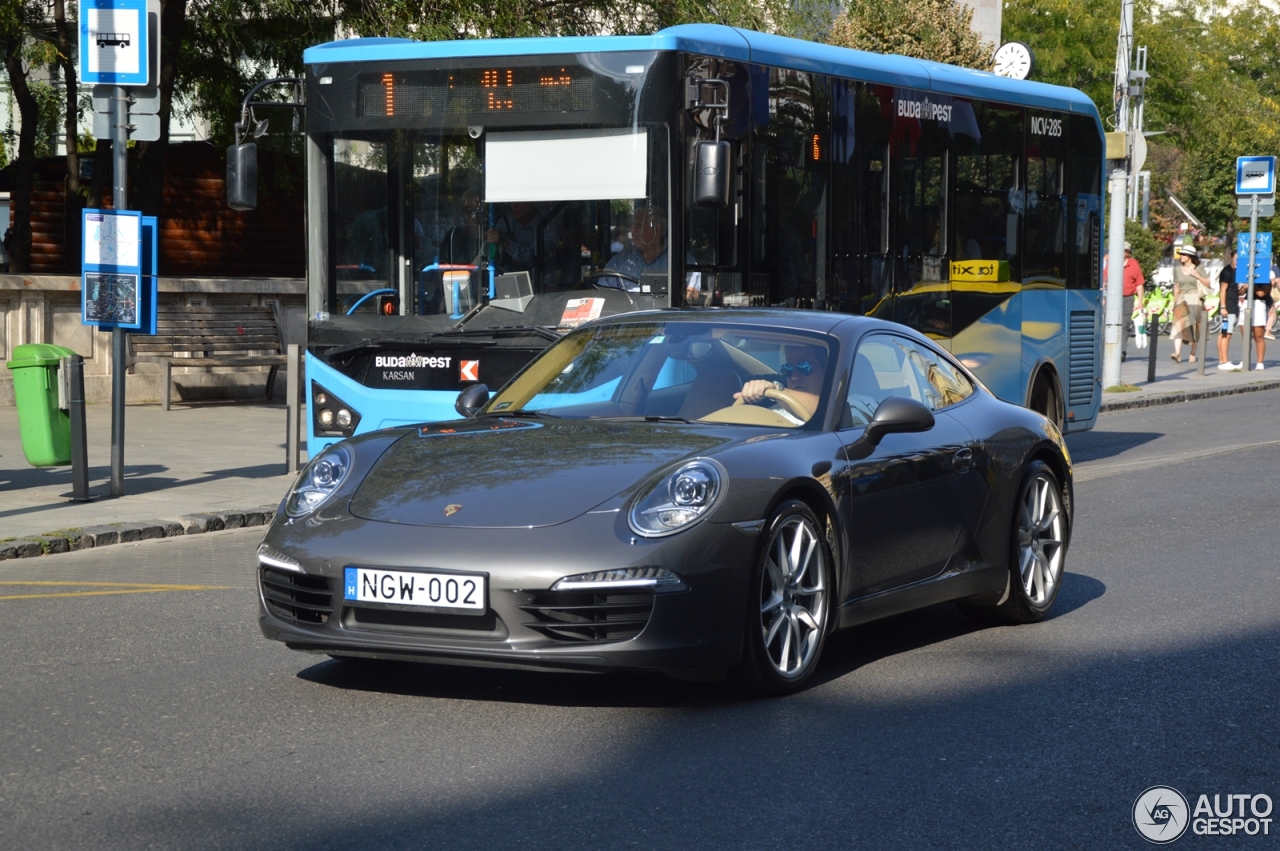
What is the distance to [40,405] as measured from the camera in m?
11.8

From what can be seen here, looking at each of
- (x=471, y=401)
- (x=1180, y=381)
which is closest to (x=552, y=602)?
(x=471, y=401)

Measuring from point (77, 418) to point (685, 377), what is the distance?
611 cm

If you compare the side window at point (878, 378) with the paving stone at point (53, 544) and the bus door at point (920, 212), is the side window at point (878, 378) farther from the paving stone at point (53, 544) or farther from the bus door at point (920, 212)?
the bus door at point (920, 212)

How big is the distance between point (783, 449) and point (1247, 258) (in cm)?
2650

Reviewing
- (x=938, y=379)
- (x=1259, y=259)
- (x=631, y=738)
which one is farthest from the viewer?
(x=1259, y=259)

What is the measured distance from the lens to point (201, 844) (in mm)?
4285

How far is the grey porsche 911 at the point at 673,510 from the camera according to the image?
549 centimetres

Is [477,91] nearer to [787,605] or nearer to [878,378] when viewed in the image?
[878,378]

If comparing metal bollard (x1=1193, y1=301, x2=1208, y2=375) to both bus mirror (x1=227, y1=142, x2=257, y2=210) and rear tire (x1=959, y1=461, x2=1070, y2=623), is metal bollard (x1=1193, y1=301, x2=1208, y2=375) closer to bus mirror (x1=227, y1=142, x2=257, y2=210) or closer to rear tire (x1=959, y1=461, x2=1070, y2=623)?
bus mirror (x1=227, y1=142, x2=257, y2=210)

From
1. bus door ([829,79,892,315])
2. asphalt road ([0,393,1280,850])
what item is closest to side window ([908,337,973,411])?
asphalt road ([0,393,1280,850])

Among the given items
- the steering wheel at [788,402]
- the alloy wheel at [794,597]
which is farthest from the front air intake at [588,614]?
the steering wheel at [788,402]

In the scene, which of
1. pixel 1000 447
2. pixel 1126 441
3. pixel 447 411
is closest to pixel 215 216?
pixel 1126 441

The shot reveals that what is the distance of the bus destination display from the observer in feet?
35.0

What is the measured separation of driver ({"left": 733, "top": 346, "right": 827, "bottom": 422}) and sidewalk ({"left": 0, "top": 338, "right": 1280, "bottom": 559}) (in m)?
5.13
